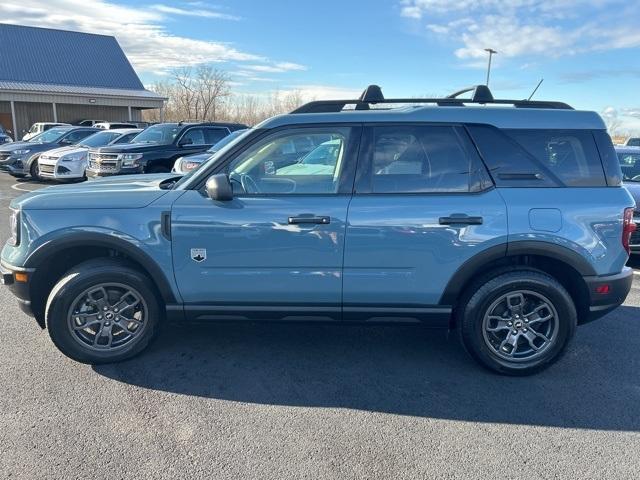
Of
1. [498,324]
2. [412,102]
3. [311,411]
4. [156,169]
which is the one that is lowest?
[311,411]

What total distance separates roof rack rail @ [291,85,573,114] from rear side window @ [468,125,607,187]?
36 centimetres

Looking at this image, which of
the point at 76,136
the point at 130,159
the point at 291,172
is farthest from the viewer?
the point at 76,136

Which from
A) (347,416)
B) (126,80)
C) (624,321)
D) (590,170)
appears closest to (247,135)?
(347,416)

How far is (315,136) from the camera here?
11.8 ft

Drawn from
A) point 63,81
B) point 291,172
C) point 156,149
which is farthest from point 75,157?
point 63,81

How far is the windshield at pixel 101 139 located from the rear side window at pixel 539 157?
13.6 meters

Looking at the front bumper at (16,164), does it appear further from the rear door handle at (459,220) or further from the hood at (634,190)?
the hood at (634,190)

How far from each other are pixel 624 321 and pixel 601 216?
1.86 meters

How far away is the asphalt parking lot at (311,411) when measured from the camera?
8.50 ft

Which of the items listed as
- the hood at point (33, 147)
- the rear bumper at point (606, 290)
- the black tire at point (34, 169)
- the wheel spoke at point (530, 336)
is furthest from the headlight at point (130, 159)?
the rear bumper at point (606, 290)

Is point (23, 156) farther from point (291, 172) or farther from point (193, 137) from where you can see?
point (291, 172)

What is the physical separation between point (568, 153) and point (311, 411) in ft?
8.36

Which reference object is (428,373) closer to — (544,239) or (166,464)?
(544,239)

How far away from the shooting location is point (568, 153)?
346 cm
